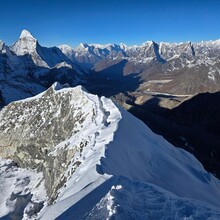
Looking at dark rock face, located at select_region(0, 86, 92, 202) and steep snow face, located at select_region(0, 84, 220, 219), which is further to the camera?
dark rock face, located at select_region(0, 86, 92, 202)

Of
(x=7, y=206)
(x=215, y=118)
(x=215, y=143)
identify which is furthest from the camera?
(x=215, y=118)

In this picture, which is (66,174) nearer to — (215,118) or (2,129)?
(2,129)

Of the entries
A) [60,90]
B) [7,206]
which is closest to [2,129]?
[60,90]

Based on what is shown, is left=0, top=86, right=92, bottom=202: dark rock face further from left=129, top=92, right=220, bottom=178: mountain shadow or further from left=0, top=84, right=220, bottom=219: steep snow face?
left=129, top=92, right=220, bottom=178: mountain shadow

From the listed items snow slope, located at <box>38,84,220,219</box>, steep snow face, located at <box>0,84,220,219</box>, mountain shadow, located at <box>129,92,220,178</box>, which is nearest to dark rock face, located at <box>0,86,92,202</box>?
steep snow face, located at <box>0,84,220,219</box>

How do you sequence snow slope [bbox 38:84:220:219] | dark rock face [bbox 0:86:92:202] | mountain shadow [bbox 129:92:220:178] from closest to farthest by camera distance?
snow slope [bbox 38:84:220:219] → dark rock face [bbox 0:86:92:202] → mountain shadow [bbox 129:92:220:178]

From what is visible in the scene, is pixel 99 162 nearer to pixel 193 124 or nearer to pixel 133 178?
pixel 133 178

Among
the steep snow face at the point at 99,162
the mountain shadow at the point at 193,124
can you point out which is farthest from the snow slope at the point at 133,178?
the mountain shadow at the point at 193,124

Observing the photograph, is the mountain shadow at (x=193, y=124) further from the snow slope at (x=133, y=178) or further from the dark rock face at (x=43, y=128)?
the snow slope at (x=133, y=178)
